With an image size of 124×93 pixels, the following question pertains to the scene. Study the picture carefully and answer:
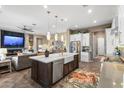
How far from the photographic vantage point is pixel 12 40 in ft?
26.8

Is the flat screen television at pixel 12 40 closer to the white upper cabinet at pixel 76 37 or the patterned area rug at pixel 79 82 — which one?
the white upper cabinet at pixel 76 37

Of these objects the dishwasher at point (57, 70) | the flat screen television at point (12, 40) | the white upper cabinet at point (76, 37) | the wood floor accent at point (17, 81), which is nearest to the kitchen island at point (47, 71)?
the dishwasher at point (57, 70)

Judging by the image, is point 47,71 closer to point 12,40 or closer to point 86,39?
point 86,39

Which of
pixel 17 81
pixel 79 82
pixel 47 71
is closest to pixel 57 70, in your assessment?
pixel 47 71

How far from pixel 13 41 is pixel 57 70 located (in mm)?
6904

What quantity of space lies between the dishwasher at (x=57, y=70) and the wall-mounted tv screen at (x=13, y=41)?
6.45m

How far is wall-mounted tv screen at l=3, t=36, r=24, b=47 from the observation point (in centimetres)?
768

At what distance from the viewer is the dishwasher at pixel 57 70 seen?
9.16ft

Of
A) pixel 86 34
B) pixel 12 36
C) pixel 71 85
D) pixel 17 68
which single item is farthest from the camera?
pixel 12 36

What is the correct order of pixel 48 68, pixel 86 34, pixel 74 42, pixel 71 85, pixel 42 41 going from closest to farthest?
pixel 48 68 → pixel 71 85 → pixel 86 34 → pixel 74 42 → pixel 42 41
